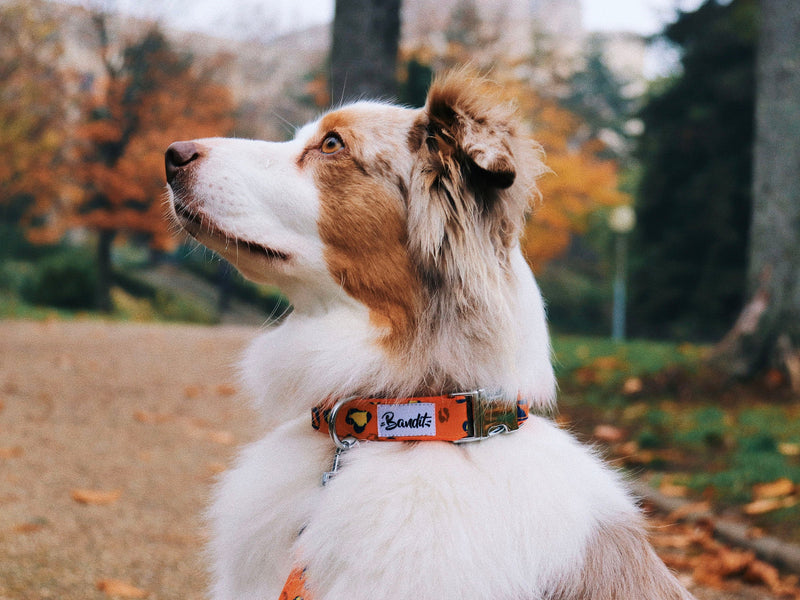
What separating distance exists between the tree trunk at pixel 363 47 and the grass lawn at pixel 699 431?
3.10m

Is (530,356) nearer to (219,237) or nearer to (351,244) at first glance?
(351,244)

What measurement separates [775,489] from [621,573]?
325cm

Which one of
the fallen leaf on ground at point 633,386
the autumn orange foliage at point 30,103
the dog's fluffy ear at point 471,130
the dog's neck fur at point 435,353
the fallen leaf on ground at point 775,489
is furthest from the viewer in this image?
the autumn orange foliage at point 30,103

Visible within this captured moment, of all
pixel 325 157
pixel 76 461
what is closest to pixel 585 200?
pixel 76 461

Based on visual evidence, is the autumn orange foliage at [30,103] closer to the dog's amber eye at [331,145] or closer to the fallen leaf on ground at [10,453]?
the fallen leaf on ground at [10,453]

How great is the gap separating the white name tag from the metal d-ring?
0.09 m

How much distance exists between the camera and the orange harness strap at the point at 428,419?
204cm

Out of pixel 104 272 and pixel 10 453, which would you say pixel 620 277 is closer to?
pixel 104 272

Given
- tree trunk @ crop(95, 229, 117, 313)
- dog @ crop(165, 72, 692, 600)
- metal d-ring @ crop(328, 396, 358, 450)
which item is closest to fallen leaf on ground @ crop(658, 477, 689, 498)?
dog @ crop(165, 72, 692, 600)

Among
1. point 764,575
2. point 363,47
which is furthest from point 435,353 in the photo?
point 363,47

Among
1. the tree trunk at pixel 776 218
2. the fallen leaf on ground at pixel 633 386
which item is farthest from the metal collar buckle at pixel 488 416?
the fallen leaf on ground at pixel 633 386

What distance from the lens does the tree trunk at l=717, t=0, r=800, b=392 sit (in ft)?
22.9

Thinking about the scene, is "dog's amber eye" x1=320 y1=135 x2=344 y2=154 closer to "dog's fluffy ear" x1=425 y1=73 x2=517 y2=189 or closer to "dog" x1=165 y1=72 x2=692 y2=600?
"dog" x1=165 y1=72 x2=692 y2=600

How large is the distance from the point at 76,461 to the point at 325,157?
4174 millimetres
